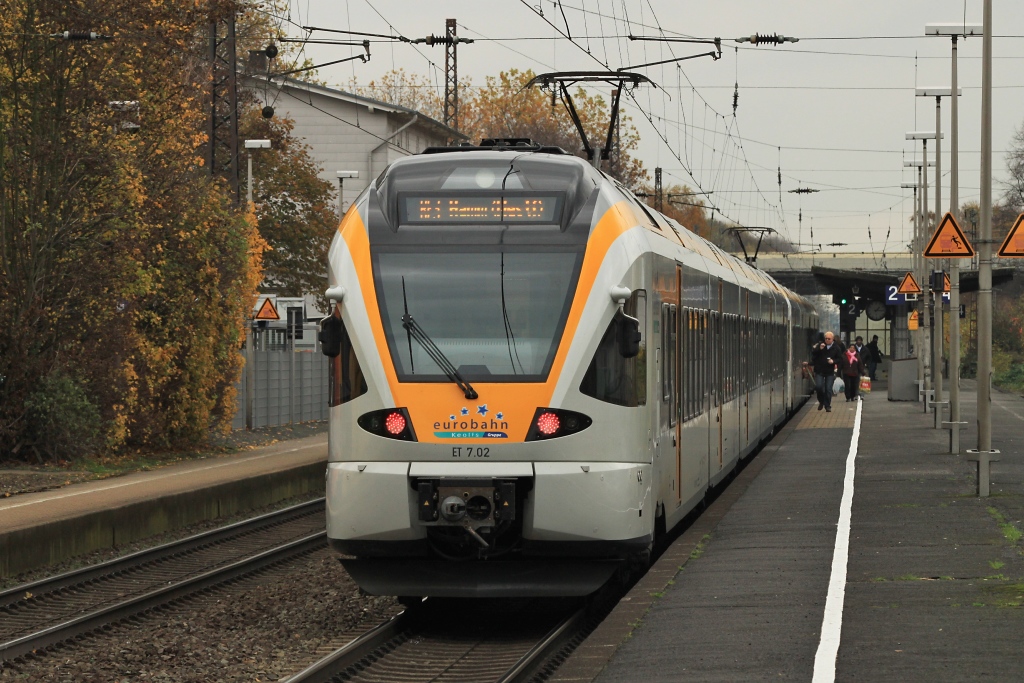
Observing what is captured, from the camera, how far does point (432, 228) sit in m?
11.0

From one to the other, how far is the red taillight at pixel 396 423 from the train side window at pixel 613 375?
1194mm

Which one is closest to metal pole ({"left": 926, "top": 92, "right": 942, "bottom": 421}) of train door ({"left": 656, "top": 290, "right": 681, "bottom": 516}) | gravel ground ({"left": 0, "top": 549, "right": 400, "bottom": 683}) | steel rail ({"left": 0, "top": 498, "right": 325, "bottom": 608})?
steel rail ({"left": 0, "top": 498, "right": 325, "bottom": 608})

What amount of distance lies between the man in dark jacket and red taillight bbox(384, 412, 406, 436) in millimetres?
24980

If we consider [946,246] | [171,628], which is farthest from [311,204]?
[171,628]

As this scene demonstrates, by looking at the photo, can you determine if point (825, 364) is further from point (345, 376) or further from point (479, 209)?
point (345, 376)

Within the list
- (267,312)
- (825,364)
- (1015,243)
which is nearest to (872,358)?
(825,364)

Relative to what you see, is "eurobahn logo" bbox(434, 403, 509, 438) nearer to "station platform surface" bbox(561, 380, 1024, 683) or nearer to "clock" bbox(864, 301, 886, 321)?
"station platform surface" bbox(561, 380, 1024, 683)

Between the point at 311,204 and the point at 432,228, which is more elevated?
the point at 311,204

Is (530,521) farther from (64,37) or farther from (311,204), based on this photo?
(311,204)

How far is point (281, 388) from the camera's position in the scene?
35.7 meters

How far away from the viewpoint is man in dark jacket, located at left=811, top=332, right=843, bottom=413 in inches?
1367

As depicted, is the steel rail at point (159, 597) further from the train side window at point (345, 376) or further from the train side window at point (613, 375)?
the train side window at point (613, 375)

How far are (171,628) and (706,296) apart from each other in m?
7.24

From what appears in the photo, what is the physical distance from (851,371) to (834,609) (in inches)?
1278
